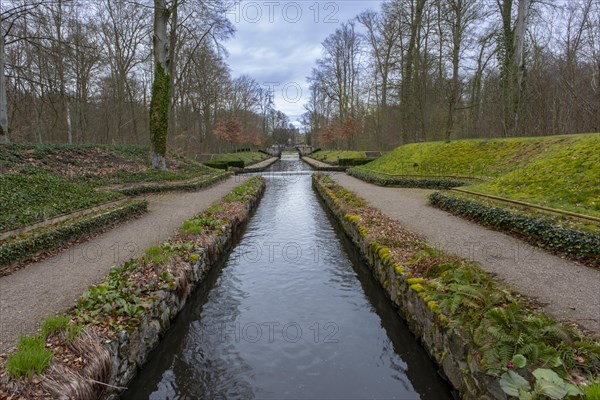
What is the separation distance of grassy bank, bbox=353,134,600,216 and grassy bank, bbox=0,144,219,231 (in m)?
10.1

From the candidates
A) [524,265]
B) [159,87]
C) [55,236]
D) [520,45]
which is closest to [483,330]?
[524,265]

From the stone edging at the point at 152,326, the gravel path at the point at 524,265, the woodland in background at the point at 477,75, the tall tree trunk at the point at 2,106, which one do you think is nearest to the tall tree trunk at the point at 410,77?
the woodland in background at the point at 477,75

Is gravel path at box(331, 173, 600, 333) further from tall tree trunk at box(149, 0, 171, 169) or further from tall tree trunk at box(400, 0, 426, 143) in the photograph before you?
tall tree trunk at box(400, 0, 426, 143)

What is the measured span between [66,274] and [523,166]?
12.2 meters

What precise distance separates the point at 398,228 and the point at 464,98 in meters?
32.8

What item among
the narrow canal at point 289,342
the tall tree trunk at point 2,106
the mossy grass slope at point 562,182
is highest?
the tall tree trunk at point 2,106

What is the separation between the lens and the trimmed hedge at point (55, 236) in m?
5.46

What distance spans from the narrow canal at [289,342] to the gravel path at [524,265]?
4.70ft

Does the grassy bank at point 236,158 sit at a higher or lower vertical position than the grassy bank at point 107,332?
higher

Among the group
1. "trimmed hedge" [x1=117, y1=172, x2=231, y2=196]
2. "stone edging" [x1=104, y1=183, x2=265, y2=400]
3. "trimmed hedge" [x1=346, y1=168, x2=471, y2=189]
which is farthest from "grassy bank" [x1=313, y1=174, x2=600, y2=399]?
"trimmed hedge" [x1=117, y1=172, x2=231, y2=196]

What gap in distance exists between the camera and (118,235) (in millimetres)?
7785

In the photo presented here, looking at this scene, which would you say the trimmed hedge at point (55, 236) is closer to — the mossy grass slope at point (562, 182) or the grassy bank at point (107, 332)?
the grassy bank at point (107, 332)

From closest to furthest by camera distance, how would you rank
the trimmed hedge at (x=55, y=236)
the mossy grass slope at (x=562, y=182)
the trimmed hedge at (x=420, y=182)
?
the trimmed hedge at (x=55, y=236) < the mossy grass slope at (x=562, y=182) < the trimmed hedge at (x=420, y=182)

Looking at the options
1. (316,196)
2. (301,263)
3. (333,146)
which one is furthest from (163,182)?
(333,146)
